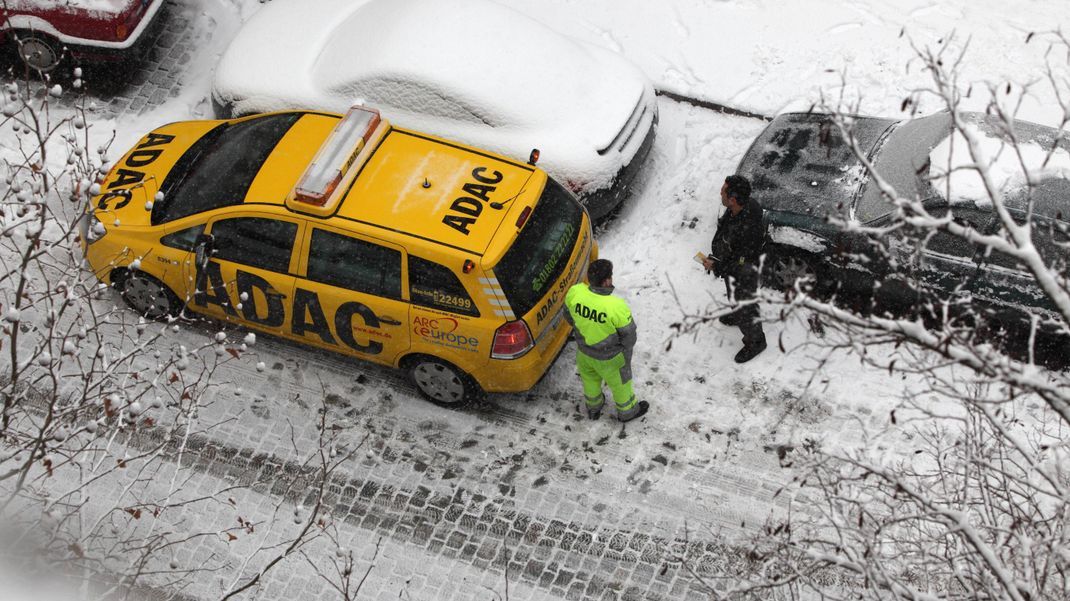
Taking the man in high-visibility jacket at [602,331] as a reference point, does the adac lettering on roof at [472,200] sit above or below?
above

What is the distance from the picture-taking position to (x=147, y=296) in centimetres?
879

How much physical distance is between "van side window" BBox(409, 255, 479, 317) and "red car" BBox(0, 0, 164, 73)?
5.03 meters

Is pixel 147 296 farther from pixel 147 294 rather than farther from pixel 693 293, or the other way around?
pixel 693 293

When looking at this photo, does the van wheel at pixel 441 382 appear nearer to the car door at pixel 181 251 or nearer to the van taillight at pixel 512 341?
the van taillight at pixel 512 341

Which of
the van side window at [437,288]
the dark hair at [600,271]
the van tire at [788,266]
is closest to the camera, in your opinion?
the dark hair at [600,271]

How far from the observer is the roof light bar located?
7.71 metres

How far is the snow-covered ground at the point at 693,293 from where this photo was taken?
8078 millimetres

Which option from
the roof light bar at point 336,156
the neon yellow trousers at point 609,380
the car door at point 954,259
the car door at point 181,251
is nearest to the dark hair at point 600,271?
the neon yellow trousers at point 609,380

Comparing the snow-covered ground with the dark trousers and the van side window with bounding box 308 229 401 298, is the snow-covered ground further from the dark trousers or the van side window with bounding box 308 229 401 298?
the van side window with bounding box 308 229 401 298

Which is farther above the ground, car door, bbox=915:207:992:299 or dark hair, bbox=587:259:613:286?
car door, bbox=915:207:992:299

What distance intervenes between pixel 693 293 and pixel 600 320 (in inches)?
78.8

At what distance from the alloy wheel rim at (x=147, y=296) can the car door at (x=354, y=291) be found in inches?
55.0

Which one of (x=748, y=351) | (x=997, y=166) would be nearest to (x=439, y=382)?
(x=748, y=351)

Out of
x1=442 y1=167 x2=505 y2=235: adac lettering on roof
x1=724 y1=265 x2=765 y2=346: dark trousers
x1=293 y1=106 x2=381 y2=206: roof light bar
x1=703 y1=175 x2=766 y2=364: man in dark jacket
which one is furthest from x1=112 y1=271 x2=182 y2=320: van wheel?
x1=724 y1=265 x2=765 y2=346: dark trousers
